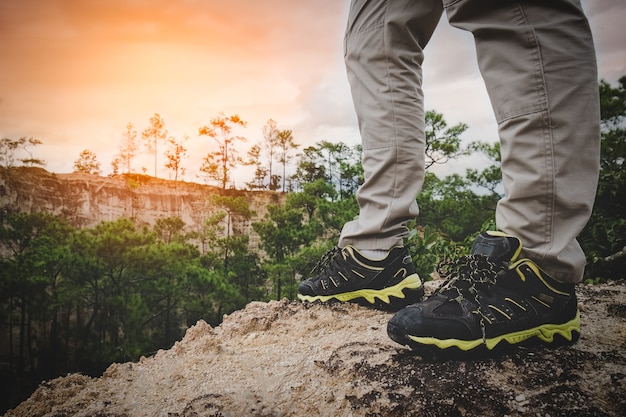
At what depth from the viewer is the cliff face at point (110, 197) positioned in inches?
837

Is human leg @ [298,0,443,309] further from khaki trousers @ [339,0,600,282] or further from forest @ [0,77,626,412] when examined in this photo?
forest @ [0,77,626,412]

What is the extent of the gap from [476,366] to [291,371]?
1.52 feet

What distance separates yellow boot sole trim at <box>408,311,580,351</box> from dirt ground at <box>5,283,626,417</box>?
0.10ft

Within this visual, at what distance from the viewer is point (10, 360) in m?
16.0

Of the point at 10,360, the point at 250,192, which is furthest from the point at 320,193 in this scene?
the point at 10,360

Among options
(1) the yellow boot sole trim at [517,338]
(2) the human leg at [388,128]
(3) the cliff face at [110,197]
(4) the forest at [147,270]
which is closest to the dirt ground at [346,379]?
(1) the yellow boot sole trim at [517,338]

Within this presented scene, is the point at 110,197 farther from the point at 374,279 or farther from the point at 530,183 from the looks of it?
the point at 530,183

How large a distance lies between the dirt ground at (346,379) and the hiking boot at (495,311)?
0.04 meters

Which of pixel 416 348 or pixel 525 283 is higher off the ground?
pixel 525 283

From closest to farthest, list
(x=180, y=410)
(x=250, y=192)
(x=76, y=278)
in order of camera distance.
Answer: (x=180, y=410) < (x=76, y=278) < (x=250, y=192)

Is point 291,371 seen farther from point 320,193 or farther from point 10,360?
point 10,360

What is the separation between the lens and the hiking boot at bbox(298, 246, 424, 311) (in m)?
1.27

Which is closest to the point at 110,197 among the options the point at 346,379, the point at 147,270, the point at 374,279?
the point at 147,270

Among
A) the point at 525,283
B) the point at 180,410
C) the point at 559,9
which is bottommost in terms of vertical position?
the point at 180,410
